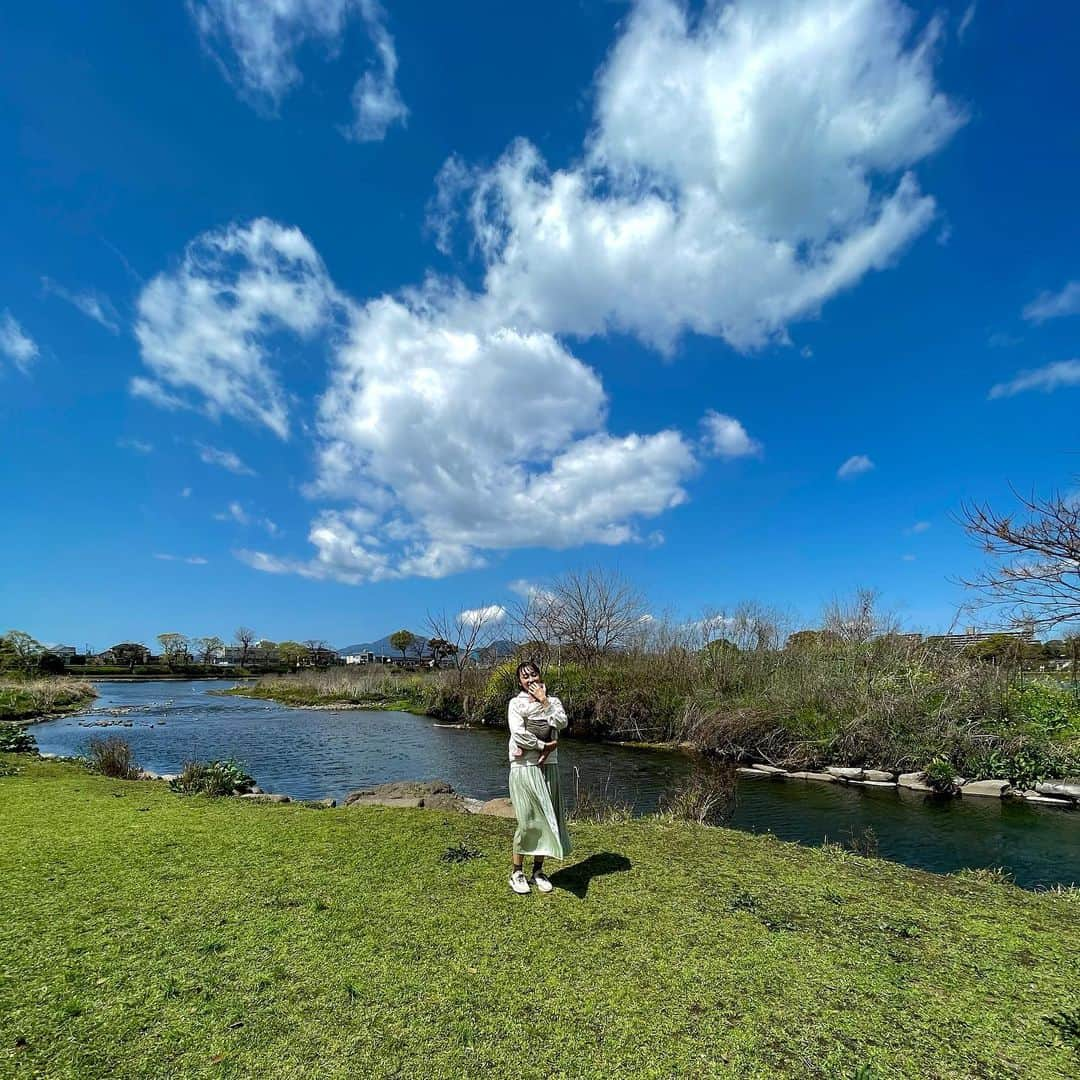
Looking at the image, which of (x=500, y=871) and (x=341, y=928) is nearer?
(x=341, y=928)

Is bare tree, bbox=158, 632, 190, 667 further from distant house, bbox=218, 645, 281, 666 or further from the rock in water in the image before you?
the rock in water

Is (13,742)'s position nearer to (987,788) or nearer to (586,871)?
(586,871)

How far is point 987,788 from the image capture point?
13.3 meters

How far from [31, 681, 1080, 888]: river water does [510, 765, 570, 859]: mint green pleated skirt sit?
6191 mm

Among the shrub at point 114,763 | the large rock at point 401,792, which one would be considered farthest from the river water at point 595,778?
the shrub at point 114,763

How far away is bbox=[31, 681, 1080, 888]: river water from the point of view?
9766mm

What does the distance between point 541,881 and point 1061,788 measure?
551 inches

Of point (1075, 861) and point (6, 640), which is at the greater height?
point (6, 640)

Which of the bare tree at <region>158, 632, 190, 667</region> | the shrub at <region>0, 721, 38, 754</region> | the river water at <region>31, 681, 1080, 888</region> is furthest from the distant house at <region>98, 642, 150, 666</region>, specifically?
the shrub at <region>0, 721, 38, 754</region>

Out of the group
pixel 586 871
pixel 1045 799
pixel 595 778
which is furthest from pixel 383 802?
pixel 1045 799

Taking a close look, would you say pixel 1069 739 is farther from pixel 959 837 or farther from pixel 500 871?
pixel 500 871

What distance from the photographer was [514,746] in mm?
4961

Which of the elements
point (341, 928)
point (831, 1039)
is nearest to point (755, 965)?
point (831, 1039)

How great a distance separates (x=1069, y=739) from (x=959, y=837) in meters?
6.78
